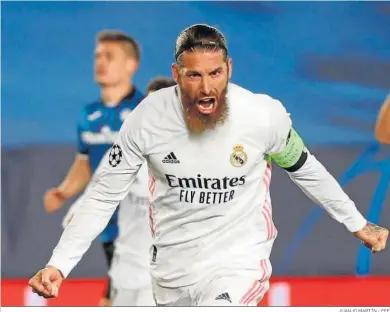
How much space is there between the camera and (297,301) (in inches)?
208

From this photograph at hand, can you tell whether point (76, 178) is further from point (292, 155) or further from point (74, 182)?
point (292, 155)

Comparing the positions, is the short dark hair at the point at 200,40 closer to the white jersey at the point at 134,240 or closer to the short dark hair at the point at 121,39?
the white jersey at the point at 134,240

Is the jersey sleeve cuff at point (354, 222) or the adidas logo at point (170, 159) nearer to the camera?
the adidas logo at point (170, 159)

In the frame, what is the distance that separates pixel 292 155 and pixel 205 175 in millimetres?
353

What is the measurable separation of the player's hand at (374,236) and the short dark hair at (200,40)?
36.6 inches

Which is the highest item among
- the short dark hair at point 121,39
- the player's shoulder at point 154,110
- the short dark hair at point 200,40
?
the short dark hair at point 121,39

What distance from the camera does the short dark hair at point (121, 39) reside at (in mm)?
5344

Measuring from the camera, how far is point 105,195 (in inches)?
145

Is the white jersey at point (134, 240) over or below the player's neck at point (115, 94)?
below

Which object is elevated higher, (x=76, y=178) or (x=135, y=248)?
(x=76, y=178)

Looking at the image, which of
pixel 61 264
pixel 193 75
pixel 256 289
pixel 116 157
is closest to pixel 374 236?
pixel 256 289

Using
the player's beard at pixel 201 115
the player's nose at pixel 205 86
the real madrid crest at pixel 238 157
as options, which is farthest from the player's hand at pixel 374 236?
the player's nose at pixel 205 86
